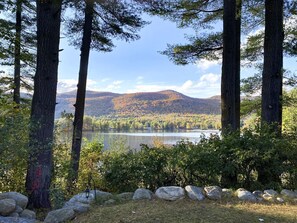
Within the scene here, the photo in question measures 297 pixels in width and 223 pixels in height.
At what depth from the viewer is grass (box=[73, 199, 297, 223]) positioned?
3.18 m

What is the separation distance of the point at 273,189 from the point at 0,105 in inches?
202

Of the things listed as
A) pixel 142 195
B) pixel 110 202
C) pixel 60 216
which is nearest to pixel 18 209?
pixel 60 216

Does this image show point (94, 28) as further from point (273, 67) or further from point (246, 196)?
point (246, 196)

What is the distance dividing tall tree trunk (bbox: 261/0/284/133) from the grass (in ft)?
7.89

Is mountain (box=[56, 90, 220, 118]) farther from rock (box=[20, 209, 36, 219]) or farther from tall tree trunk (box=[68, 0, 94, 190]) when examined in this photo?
rock (box=[20, 209, 36, 219])

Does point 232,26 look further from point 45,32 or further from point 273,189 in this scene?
point 45,32

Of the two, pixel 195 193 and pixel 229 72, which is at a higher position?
pixel 229 72

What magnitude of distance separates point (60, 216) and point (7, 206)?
1.94ft

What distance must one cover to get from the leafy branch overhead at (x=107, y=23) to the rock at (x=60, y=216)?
4.28m

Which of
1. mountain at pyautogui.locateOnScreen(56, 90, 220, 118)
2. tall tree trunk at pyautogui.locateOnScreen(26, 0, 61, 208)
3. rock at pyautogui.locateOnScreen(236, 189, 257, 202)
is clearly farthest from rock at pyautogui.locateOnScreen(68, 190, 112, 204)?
mountain at pyautogui.locateOnScreen(56, 90, 220, 118)

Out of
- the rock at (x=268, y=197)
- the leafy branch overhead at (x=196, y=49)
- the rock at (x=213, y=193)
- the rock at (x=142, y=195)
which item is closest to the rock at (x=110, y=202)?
the rock at (x=142, y=195)

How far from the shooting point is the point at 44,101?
4117 millimetres

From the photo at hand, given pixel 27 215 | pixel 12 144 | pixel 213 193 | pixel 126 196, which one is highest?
pixel 12 144

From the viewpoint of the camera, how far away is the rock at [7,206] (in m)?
3.31
